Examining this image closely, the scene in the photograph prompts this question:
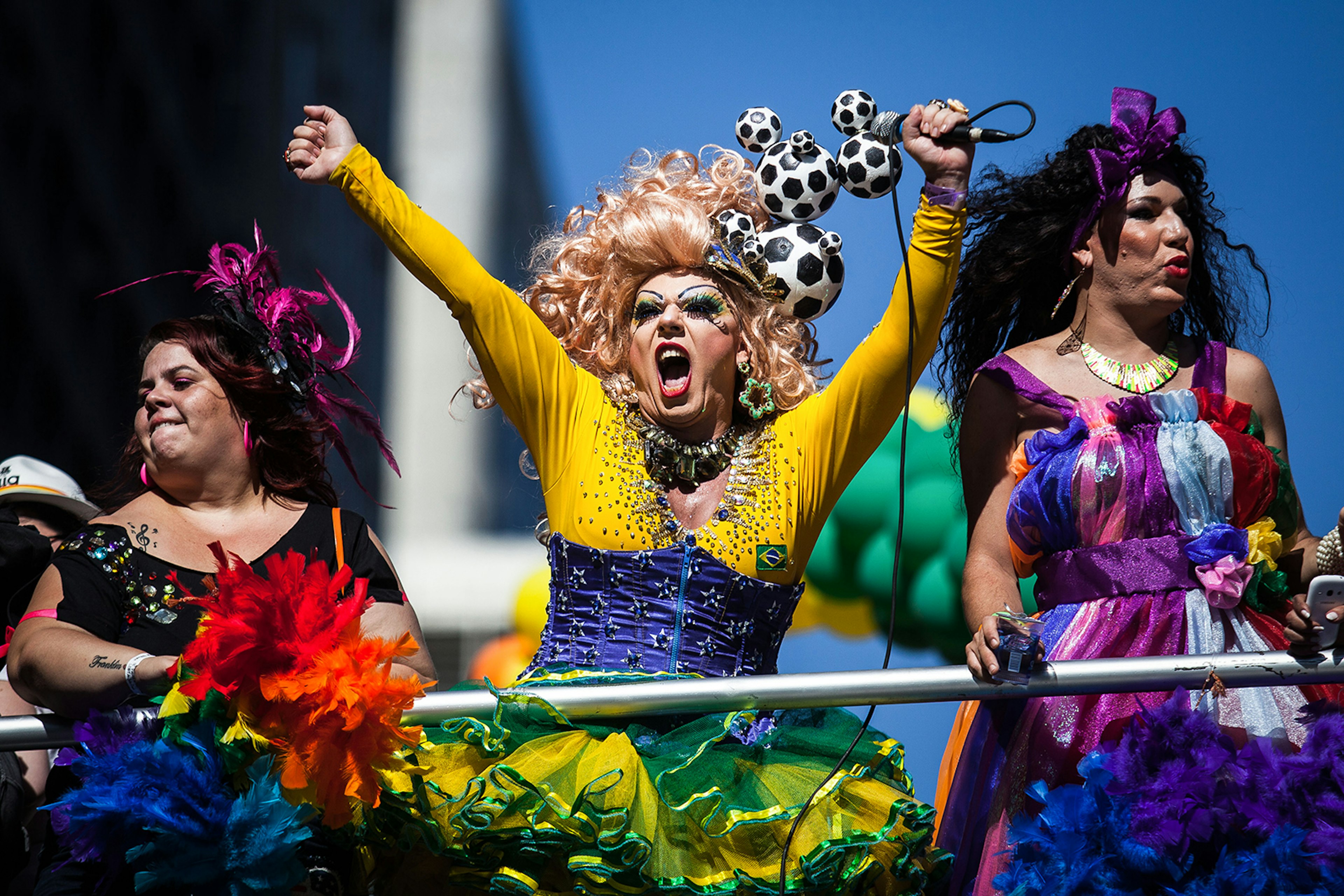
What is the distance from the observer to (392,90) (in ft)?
61.8

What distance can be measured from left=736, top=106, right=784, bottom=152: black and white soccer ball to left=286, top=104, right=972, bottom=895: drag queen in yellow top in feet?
0.32

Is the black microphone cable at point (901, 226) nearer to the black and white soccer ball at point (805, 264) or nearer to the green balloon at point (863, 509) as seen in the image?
the black and white soccer ball at point (805, 264)

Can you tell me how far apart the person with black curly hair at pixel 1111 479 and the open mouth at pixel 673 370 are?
0.68 meters

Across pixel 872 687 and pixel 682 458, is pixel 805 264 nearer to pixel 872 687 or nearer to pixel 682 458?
pixel 682 458

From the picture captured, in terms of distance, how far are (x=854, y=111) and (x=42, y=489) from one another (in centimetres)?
252

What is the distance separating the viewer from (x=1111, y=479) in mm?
2984

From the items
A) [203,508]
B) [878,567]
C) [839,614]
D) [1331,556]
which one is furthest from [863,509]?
[203,508]

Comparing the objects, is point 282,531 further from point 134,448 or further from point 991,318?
point 991,318

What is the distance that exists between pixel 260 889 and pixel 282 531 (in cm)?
99

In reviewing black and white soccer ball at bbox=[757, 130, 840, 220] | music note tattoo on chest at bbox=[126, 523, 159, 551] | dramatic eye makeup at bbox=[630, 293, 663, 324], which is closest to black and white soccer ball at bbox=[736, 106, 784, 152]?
black and white soccer ball at bbox=[757, 130, 840, 220]

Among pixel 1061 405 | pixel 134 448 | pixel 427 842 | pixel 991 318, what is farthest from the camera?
pixel 991 318

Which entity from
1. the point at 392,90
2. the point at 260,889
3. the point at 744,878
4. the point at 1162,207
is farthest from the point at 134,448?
the point at 392,90

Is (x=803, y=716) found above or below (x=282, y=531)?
below

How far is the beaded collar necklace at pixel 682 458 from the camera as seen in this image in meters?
3.25
